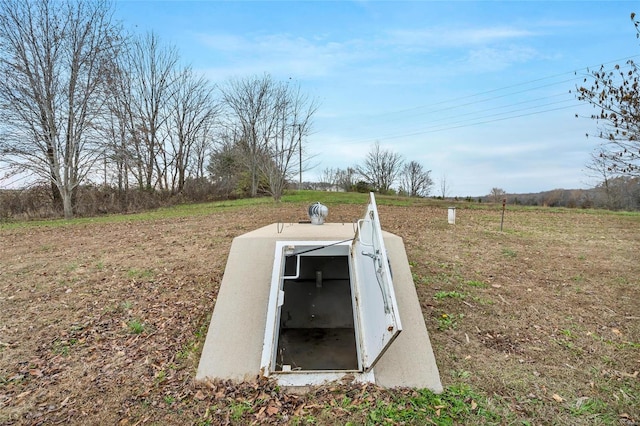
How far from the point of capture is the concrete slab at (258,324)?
3.44 meters

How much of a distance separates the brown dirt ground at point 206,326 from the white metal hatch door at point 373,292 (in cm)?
66

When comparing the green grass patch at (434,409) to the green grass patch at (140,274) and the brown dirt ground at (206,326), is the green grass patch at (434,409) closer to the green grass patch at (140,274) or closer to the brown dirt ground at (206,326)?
the brown dirt ground at (206,326)

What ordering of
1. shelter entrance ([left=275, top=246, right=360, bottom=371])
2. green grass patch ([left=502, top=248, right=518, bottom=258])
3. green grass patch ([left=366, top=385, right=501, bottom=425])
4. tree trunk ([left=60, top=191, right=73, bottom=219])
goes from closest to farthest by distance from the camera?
1. green grass patch ([left=366, top=385, right=501, bottom=425])
2. shelter entrance ([left=275, top=246, right=360, bottom=371])
3. green grass patch ([left=502, top=248, right=518, bottom=258])
4. tree trunk ([left=60, top=191, right=73, bottom=219])

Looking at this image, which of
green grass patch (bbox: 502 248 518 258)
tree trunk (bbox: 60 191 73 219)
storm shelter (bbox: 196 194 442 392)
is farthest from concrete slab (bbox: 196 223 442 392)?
tree trunk (bbox: 60 191 73 219)

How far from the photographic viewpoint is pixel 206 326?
420 cm

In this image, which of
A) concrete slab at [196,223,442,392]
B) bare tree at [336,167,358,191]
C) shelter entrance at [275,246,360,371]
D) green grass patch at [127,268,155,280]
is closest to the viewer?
concrete slab at [196,223,442,392]

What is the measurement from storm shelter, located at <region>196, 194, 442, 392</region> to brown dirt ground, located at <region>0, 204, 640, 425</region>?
0.24 meters

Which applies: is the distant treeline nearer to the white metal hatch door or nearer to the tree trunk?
the tree trunk

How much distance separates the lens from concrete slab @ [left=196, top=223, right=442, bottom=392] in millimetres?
3436

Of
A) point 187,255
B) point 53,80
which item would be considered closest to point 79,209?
point 53,80

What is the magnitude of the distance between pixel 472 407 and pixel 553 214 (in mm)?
11419

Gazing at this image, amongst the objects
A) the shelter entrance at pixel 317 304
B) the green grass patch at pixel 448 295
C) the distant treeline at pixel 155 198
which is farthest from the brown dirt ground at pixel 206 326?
the distant treeline at pixel 155 198

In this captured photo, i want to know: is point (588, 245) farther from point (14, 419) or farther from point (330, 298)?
point (14, 419)

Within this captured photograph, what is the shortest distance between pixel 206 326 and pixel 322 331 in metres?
2.40
